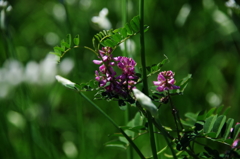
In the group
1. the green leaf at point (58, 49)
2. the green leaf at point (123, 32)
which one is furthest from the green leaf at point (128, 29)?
the green leaf at point (58, 49)

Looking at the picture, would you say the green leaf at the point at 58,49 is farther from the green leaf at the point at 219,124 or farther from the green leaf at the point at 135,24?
the green leaf at the point at 219,124

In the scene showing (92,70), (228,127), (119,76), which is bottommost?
(228,127)

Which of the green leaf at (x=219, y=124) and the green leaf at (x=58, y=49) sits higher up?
the green leaf at (x=58, y=49)

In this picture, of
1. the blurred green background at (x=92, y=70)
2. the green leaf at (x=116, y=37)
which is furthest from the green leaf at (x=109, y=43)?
the blurred green background at (x=92, y=70)

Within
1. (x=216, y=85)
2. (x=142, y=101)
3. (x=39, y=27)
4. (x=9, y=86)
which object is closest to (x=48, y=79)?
(x=9, y=86)

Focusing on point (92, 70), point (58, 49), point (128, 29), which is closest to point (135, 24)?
point (128, 29)

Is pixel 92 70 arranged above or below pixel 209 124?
above

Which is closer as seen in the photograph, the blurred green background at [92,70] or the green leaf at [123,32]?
the green leaf at [123,32]

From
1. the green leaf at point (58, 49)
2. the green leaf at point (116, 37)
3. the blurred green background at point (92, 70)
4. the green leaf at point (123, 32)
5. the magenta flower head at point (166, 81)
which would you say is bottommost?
the magenta flower head at point (166, 81)

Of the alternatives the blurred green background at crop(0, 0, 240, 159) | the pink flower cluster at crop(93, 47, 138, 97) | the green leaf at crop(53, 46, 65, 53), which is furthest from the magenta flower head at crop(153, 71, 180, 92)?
the blurred green background at crop(0, 0, 240, 159)

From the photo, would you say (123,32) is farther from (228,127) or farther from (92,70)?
(92,70)

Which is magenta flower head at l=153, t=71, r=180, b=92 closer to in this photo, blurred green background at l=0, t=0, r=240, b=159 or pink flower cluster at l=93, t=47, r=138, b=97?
pink flower cluster at l=93, t=47, r=138, b=97
